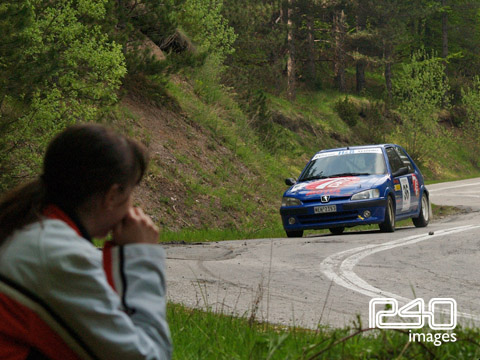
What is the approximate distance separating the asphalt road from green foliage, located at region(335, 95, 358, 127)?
37.2 metres

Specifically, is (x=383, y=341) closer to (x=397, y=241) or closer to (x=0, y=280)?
(x=0, y=280)

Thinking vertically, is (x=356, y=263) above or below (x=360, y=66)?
above

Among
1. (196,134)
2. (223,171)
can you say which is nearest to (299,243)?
(223,171)

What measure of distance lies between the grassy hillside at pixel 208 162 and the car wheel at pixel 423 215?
10.3ft

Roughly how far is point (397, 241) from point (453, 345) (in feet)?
29.0

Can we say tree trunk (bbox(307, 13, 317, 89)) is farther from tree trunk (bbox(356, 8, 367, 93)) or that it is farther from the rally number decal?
the rally number decal

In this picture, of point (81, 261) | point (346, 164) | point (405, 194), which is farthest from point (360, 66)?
point (81, 261)

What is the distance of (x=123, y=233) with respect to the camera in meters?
2.32

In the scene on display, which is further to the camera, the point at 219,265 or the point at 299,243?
the point at 299,243

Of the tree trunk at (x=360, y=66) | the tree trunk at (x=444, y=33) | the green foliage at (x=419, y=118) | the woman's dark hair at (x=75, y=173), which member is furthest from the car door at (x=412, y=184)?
the tree trunk at (x=444, y=33)

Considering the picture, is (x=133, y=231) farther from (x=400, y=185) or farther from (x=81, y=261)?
(x=400, y=185)

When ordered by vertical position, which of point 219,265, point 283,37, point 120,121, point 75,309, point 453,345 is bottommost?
point 283,37

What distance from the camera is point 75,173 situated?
219 centimetres

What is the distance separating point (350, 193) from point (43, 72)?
6.09 m
